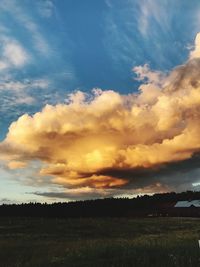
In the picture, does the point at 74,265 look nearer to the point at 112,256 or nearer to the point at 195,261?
the point at 112,256

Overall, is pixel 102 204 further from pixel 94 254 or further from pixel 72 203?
pixel 94 254

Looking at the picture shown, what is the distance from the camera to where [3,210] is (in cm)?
16800

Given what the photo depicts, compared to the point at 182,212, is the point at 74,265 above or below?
below

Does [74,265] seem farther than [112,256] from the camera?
No

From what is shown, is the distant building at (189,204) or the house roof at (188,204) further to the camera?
the house roof at (188,204)

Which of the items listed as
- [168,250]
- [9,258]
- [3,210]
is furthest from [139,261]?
[3,210]

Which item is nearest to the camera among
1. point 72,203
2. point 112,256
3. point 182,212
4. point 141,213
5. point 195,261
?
point 195,261

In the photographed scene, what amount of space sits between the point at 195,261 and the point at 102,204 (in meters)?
138

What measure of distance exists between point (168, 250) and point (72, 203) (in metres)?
135

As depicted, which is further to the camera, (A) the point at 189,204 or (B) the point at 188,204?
(B) the point at 188,204

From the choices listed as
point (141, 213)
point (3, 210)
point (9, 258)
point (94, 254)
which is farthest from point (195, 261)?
point (3, 210)

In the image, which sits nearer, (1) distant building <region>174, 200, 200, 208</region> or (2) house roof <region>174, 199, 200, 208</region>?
(1) distant building <region>174, 200, 200, 208</region>

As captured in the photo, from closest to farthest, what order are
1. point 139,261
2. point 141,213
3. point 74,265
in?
point 139,261, point 74,265, point 141,213

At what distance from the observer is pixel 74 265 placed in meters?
26.6
